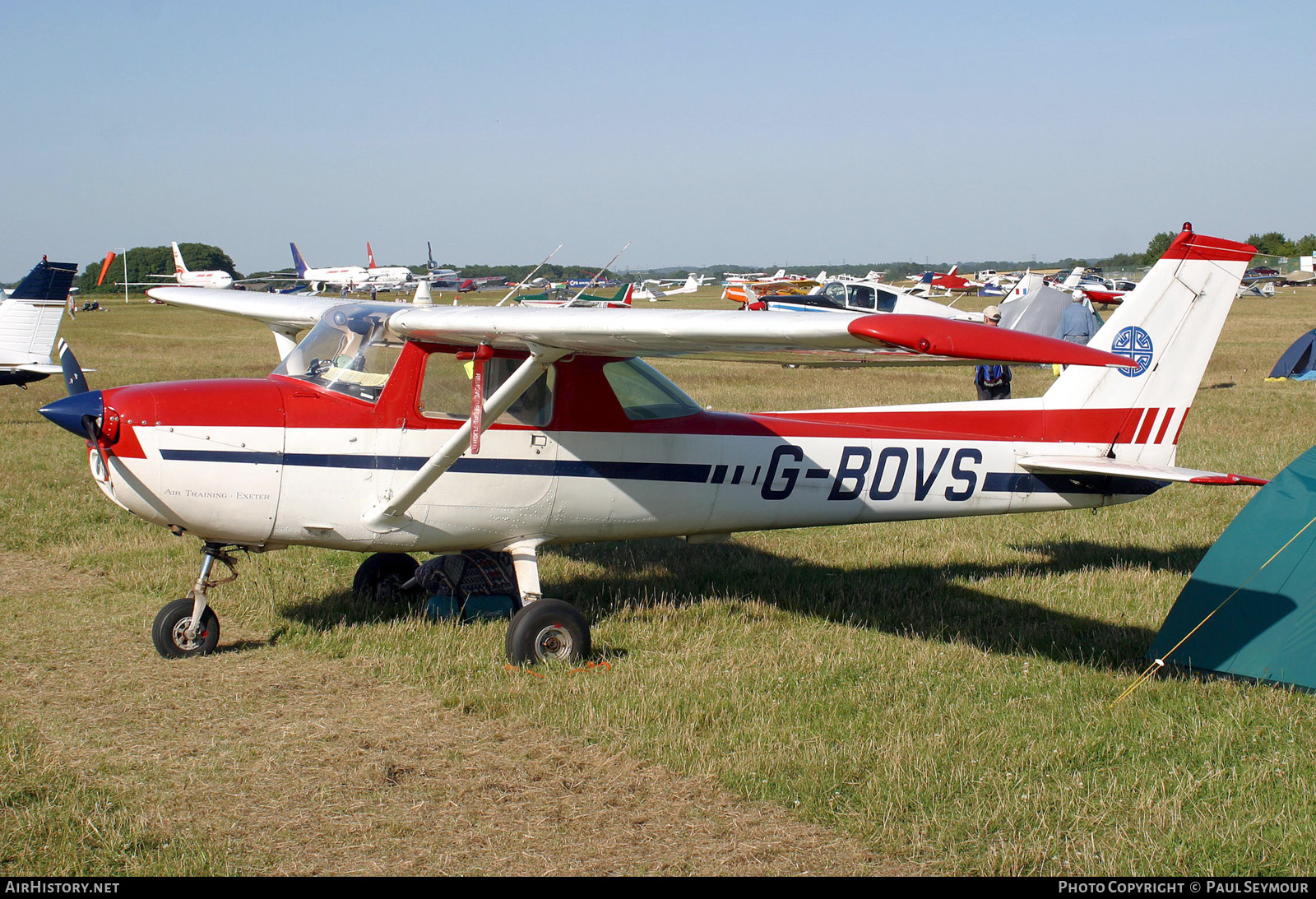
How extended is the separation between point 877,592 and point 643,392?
2590 millimetres

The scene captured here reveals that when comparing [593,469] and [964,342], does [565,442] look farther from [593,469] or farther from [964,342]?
[964,342]

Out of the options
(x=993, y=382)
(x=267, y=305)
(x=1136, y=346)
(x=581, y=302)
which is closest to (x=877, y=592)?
(x=1136, y=346)

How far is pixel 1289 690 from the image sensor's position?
18.1ft

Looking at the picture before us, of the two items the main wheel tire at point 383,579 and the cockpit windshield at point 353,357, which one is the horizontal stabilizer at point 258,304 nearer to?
the cockpit windshield at point 353,357

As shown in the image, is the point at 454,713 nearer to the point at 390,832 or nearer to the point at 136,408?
the point at 390,832

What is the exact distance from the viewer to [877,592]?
7.91 metres

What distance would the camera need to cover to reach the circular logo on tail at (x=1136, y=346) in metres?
7.39

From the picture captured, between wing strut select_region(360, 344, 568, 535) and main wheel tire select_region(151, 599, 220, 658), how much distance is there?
124cm

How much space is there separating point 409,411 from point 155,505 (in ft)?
4.77

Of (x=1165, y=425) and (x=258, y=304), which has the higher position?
(x=258, y=304)

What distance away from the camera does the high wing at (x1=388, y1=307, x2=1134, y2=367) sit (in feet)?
13.1

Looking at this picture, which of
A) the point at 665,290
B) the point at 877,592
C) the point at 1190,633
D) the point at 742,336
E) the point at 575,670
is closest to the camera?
the point at 742,336

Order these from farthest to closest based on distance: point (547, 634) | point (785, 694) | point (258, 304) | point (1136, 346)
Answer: point (258, 304)
point (1136, 346)
point (547, 634)
point (785, 694)

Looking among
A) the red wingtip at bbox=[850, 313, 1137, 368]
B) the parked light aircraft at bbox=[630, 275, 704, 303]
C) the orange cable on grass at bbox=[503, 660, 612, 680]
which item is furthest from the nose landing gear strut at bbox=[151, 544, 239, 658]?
the parked light aircraft at bbox=[630, 275, 704, 303]
